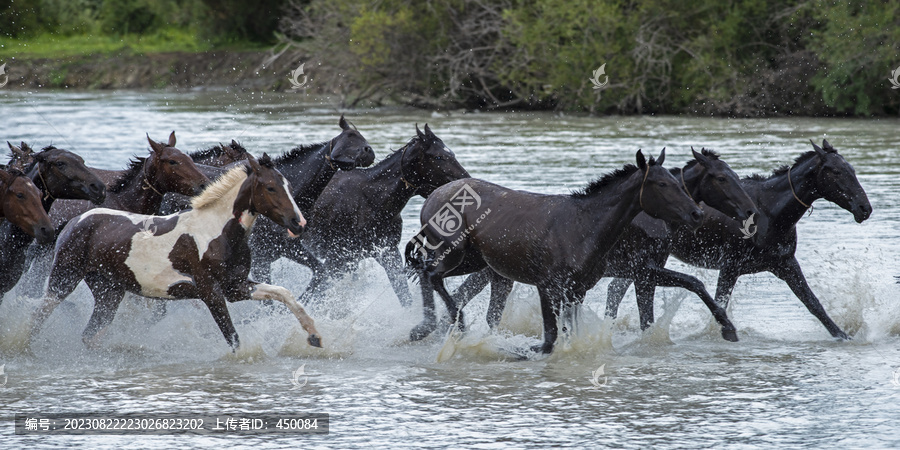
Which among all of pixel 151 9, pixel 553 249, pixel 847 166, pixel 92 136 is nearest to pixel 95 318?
pixel 553 249

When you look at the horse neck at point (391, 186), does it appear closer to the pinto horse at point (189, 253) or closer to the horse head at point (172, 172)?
the horse head at point (172, 172)

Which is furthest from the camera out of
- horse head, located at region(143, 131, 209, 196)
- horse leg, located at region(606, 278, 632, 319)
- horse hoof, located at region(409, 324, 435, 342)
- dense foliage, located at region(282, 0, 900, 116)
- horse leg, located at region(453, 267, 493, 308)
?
dense foliage, located at region(282, 0, 900, 116)

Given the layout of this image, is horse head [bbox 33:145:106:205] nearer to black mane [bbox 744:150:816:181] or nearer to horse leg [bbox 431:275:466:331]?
horse leg [bbox 431:275:466:331]

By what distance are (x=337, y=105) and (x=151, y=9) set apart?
21083 mm

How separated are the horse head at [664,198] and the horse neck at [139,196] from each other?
3.37 metres

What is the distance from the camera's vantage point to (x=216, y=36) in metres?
49.3

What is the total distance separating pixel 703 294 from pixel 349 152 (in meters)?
2.91

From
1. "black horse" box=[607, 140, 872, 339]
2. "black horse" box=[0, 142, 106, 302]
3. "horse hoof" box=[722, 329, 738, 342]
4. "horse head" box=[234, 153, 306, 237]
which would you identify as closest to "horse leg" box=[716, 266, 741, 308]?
"black horse" box=[607, 140, 872, 339]

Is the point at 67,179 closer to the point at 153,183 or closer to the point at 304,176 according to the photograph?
the point at 153,183

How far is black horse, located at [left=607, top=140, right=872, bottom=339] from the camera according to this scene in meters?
8.03

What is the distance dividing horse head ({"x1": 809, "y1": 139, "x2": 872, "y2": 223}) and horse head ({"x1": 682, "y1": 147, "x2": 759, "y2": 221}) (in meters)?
0.79

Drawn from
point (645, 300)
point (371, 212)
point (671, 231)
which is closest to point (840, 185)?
point (671, 231)

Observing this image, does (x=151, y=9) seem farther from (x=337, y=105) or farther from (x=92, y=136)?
(x=92, y=136)

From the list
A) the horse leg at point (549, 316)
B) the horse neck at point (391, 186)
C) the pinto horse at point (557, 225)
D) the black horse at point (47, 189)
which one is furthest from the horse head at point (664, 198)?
the black horse at point (47, 189)
